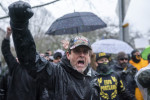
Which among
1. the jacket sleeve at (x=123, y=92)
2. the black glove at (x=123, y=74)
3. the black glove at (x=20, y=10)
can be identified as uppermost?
the black glove at (x=20, y=10)

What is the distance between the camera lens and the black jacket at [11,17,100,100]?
1814 millimetres

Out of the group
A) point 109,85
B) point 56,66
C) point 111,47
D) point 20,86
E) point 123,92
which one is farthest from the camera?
point 111,47

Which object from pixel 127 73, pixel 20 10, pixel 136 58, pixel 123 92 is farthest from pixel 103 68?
pixel 20 10

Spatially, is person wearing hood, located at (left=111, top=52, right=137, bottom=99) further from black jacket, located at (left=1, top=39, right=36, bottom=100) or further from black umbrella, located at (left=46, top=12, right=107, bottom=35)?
black jacket, located at (left=1, top=39, right=36, bottom=100)

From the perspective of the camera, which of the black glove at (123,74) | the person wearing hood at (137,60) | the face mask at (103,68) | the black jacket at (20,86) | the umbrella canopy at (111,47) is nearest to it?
the black jacket at (20,86)

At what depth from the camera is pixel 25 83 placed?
3609 millimetres

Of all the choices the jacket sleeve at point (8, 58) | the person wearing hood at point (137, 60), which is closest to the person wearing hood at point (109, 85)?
the jacket sleeve at point (8, 58)

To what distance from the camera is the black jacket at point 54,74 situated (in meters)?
1.81

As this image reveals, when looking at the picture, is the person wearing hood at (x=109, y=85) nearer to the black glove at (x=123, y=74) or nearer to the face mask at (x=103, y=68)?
the face mask at (x=103, y=68)

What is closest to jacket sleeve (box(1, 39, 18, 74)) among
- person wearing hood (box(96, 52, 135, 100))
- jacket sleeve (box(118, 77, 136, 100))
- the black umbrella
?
the black umbrella

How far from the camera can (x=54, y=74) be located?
2.25 m

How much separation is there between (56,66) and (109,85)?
2.22 metres

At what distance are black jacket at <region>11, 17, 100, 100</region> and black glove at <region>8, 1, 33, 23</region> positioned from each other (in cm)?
9

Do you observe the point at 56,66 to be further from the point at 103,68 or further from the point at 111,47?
the point at 111,47
